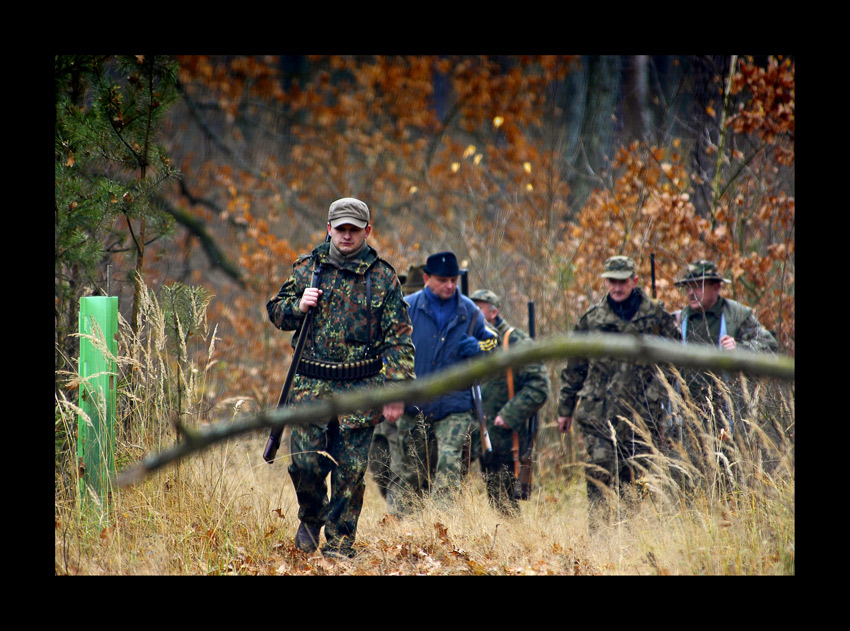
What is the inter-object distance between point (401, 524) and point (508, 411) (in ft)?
5.89

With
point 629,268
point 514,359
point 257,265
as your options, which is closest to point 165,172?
point 629,268

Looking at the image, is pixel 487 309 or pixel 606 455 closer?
pixel 606 455

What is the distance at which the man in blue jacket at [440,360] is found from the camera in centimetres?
644

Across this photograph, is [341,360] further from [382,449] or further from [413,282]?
[413,282]

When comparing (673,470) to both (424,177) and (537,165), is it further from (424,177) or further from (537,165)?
(424,177)

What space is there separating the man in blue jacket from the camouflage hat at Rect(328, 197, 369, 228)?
156cm

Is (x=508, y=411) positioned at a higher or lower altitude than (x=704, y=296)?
lower

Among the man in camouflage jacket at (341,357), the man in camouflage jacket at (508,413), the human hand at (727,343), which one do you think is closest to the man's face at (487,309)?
the man in camouflage jacket at (508,413)

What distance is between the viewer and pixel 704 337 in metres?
6.64

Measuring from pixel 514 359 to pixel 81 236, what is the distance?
518 centimetres

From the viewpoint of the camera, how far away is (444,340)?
6.70 m

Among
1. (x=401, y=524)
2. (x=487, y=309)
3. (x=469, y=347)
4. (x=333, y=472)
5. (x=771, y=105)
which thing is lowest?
(x=401, y=524)

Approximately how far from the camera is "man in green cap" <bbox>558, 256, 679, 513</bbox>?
638 centimetres

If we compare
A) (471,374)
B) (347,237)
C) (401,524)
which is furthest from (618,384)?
(471,374)
